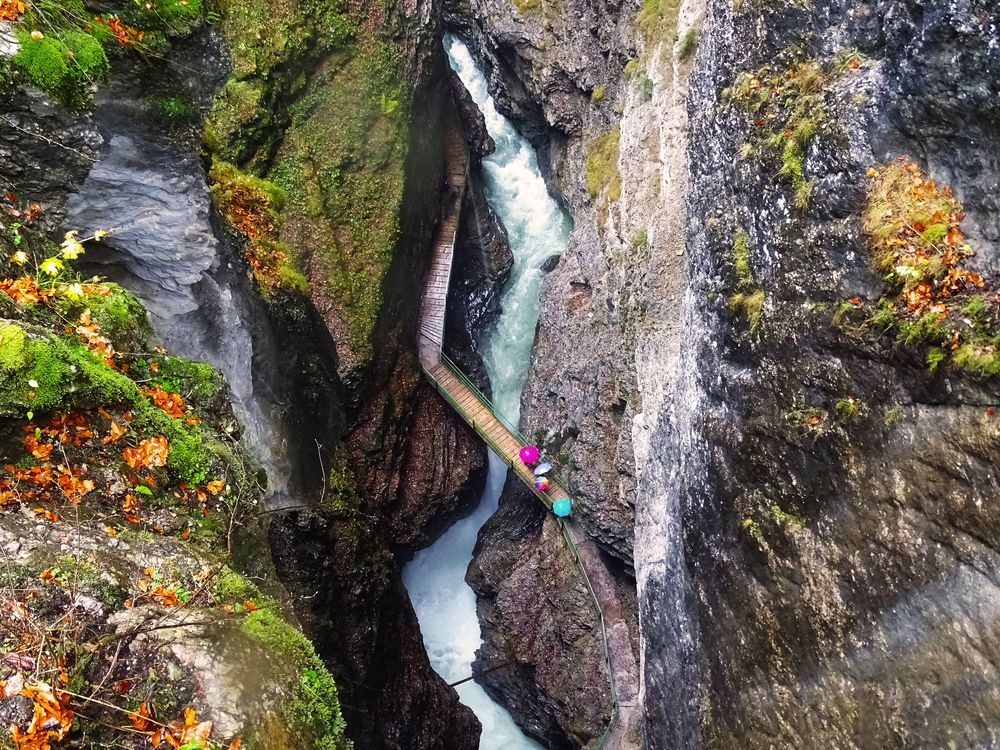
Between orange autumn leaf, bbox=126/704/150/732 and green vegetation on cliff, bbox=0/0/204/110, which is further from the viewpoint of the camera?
green vegetation on cliff, bbox=0/0/204/110

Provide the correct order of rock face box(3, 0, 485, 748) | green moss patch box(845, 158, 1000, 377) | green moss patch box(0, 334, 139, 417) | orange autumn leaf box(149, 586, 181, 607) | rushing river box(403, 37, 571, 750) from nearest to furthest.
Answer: green moss patch box(845, 158, 1000, 377) < orange autumn leaf box(149, 586, 181, 607) < green moss patch box(0, 334, 139, 417) < rock face box(3, 0, 485, 748) < rushing river box(403, 37, 571, 750)

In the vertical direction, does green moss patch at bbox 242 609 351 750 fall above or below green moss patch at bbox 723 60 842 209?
below

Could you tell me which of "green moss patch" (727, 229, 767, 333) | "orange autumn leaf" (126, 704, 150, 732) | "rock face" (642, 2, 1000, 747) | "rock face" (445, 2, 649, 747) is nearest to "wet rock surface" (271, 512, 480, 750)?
"rock face" (445, 2, 649, 747)

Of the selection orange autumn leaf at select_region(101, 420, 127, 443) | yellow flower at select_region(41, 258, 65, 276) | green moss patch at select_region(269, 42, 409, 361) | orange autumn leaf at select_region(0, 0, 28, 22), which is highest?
orange autumn leaf at select_region(0, 0, 28, 22)

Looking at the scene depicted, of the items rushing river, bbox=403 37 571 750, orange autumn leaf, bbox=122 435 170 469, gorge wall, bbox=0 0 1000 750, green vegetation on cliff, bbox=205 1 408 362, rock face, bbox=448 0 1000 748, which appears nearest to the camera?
rock face, bbox=448 0 1000 748

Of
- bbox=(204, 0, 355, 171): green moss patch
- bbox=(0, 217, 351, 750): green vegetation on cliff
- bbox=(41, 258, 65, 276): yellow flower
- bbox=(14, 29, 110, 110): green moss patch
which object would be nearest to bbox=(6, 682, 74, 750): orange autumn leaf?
bbox=(0, 217, 351, 750): green vegetation on cliff

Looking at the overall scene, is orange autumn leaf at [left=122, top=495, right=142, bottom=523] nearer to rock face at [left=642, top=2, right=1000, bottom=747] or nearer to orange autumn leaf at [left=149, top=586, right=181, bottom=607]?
orange autumn leaf at [left=149, top=586, right=181, bottom=607]
